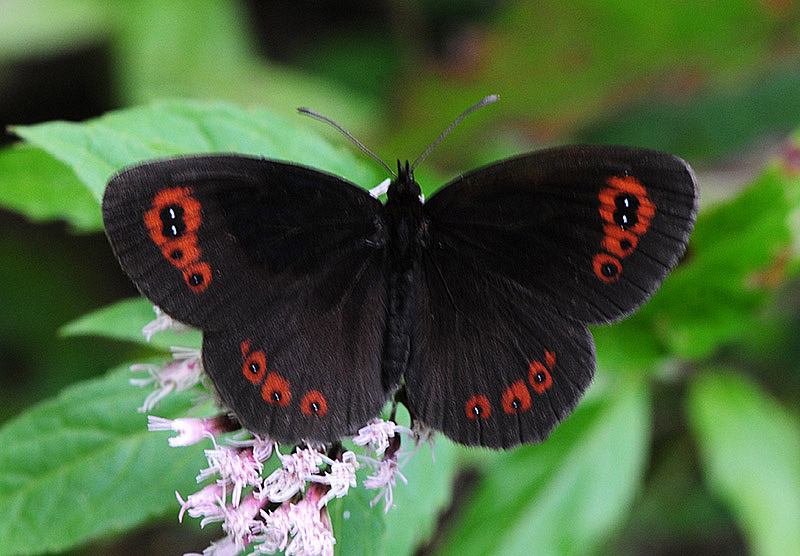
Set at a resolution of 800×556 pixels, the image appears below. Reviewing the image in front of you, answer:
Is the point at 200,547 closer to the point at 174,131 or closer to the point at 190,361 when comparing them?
the point at 190,361

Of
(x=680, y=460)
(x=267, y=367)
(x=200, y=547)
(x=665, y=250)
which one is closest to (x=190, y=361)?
(x=267, y=367)

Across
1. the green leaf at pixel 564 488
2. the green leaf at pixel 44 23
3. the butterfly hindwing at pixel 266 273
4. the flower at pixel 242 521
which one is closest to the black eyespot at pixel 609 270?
the butterfly hindwing at pixel 266 273

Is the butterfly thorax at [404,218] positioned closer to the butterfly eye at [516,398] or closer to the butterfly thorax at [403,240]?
the butterfly thorax at [403,240]

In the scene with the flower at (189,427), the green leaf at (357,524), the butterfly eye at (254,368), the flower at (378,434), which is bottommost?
the green leaf at (357,524)

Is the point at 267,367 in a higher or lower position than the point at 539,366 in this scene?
lower

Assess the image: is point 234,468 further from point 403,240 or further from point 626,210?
point 626,210

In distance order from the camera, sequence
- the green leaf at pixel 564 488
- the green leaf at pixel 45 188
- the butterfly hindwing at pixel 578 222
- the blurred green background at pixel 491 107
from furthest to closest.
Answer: the blurred green background at pixel 491 107
the green leaf at pixel 564 488
the green leaf at pixel 45 188
the butterfly hindwing at pixel 578 222
